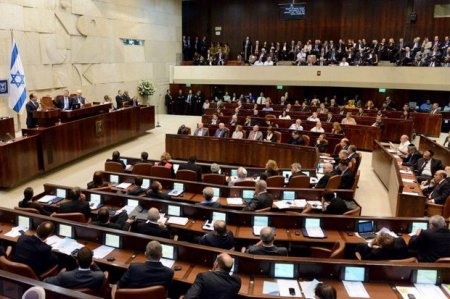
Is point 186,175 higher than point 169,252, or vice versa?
point 186,175

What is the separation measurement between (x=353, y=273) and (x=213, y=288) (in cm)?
159

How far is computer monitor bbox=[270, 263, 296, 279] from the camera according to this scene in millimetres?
4195

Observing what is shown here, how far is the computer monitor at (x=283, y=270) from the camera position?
13.8 ft

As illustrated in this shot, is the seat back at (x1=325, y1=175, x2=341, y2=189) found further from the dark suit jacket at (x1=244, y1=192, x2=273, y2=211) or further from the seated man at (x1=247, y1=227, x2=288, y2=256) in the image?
the seated man at (x1=247, y1=227, x2=288, y2=256)

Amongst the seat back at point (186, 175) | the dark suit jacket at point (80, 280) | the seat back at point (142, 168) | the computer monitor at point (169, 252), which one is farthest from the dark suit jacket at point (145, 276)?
the seat back at point (142, 168)

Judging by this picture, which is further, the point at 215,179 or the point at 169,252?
the point at 215,179

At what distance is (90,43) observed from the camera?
49.7ft

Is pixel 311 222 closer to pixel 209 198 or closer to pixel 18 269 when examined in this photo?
pixel 209 198

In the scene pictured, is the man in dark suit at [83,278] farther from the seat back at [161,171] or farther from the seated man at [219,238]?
the seat back at [161,171]

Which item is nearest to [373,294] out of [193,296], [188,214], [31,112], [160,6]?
[193,296]

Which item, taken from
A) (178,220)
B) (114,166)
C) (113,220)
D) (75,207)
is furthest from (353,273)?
(114,166)

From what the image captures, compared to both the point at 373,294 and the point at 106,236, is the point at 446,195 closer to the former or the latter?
the point at 373,294

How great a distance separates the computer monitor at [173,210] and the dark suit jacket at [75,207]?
123cm

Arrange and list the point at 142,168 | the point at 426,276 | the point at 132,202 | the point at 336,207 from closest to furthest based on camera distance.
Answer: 1. the point at 426,276
2. the point at 336,207
3. the point at 132,202
4. the point at 142,168
